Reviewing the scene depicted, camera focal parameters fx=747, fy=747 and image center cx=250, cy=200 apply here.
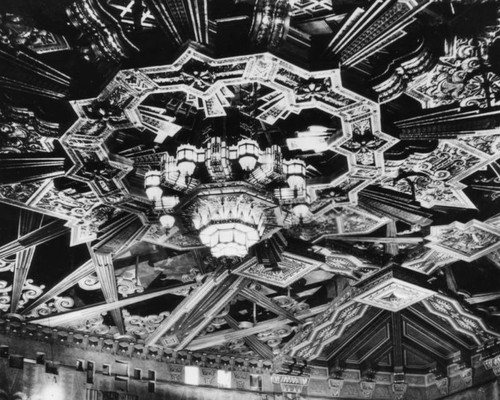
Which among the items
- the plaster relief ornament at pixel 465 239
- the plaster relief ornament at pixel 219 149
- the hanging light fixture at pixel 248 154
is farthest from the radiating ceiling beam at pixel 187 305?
the hanging light fixture at pixel 248 154

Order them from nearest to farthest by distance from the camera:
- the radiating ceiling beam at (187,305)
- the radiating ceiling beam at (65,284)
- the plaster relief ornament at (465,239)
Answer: the plaster relief ornament at (465,239)
the radiating ceiling beam at (65,284)
the radiating ceiling beam at (187,305)

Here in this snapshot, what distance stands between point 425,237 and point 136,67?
557 cm

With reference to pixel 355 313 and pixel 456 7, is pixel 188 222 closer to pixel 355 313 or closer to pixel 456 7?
pixel 456 7

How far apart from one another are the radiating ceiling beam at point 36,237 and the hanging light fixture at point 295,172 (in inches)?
151

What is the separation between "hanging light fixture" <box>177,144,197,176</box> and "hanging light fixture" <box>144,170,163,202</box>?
1.62 ft

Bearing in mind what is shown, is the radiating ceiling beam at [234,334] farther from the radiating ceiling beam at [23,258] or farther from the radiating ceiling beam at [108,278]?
the radiating ceiling beam at [23,258]

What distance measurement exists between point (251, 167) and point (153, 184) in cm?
130

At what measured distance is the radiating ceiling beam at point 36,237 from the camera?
11.1 m

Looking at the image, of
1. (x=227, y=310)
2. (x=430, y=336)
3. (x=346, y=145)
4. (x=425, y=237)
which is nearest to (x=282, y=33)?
(x=346, y=145)

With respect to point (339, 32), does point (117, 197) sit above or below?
below

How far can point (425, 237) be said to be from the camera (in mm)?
11352

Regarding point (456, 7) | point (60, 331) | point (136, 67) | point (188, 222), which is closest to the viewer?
point (456, 7)

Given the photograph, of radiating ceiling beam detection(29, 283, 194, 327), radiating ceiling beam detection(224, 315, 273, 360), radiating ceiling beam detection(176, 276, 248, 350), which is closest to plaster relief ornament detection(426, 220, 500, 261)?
radiating ceiling beam detection(176, 276, 248, 350)

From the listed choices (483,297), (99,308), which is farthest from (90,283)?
(483,297)
